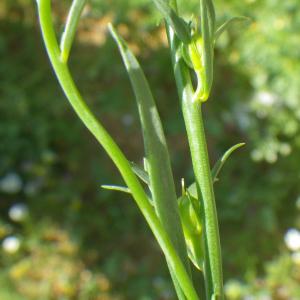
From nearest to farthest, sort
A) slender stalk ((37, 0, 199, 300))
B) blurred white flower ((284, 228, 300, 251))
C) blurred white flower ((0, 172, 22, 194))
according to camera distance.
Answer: slender stalk ((37, 0, 199, 300))
blurred white flower ((284, 228, 300, 251))
blurred white flower ((0, 172, 22, 194))

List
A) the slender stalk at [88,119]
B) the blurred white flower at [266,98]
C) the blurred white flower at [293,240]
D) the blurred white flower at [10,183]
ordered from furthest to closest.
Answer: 1. the blurred white flower at [10,183]
2. the blurred white flower at [266,98]
3. the blurred white flower at [293,240]
4. the slender stalk at [88,119]

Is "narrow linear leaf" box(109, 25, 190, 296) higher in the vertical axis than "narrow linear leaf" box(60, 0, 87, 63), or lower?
lower

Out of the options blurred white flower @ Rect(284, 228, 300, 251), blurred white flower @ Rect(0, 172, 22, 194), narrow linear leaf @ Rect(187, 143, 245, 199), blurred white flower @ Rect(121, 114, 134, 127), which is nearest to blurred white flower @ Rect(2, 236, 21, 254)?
blurred white flower @ Rect(0, 172, 22, 194)

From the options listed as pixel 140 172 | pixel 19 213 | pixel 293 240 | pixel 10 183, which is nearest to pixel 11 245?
pixel 19 213

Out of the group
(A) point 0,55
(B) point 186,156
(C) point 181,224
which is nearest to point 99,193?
(B) point 186,156

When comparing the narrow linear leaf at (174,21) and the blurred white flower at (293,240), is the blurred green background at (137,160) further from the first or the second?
the narrow linear leaf at (174,21)

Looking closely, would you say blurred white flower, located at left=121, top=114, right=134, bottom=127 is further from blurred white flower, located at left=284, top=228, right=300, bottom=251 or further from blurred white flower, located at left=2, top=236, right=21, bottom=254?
blurred white flower, located at left=284, top=228, right=300, bottom=251

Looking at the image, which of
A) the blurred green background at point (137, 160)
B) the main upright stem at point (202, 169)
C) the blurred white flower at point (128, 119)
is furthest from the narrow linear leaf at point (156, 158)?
the blurred white flower at point (128, 119)

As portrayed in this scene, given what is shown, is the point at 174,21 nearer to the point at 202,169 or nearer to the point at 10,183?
the point at 202,169
